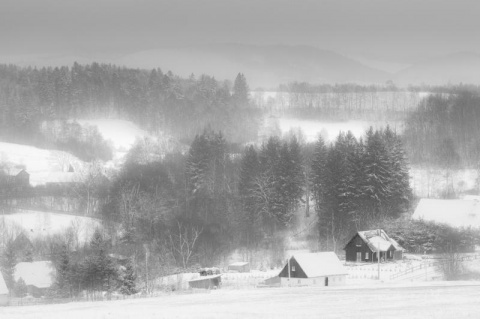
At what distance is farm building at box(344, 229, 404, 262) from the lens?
77.0 metres

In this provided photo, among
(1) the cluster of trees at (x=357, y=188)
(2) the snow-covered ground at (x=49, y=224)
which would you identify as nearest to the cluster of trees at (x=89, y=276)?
(2) the snow-covered ground at (x=49, y=224)

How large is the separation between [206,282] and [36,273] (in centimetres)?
1817

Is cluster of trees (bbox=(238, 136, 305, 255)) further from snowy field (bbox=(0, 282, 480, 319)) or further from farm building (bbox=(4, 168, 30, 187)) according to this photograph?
snowy field (bbox=(0, 282, 480, 319))

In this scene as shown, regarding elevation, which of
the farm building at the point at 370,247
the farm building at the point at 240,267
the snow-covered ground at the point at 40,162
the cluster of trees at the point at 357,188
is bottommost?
the farm building at the point at 240,267

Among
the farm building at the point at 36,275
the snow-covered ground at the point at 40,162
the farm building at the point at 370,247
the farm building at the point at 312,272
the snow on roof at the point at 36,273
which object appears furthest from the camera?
the snow-covered ground at the point at 40,162

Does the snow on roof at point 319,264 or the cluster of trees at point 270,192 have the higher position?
the cluster of trees at point 270,192

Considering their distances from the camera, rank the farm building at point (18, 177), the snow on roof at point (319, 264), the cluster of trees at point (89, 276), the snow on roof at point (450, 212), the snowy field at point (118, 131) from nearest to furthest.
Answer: the cluster of trees at point (89, 276), the snow on roof at point (319, 264), the snow on roof at point (450, 212), the farm building at point (18, 177), the snowy field at point (118, 131)

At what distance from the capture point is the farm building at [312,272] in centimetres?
6431

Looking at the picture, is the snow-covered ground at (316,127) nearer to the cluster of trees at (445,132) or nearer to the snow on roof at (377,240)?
the cluster of trees at (445,132)

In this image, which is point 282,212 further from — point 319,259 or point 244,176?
point 319,259

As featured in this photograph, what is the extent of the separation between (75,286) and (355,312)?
31463 mm

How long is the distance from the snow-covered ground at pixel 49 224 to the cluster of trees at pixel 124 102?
53265 mm

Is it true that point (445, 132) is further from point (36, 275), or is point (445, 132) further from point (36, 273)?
point (36, 275)

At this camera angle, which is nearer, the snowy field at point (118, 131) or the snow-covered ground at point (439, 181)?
the snow-covered ground at point (439, 181)
